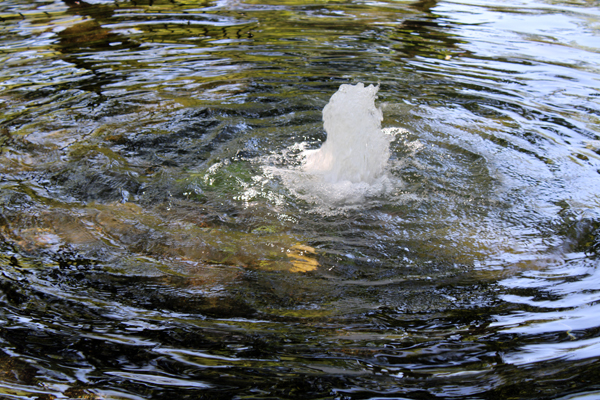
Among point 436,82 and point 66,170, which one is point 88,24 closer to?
point 66,170

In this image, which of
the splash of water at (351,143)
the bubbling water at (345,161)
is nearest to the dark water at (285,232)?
the bubbling water at (345,161)

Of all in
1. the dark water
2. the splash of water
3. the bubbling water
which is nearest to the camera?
the dark water

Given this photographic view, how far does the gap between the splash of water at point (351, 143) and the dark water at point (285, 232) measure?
23cm

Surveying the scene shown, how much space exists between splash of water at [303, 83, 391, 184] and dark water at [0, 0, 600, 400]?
0.23 metres

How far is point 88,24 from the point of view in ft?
27.0

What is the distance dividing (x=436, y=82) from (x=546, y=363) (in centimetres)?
441

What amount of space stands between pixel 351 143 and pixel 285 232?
121 centimetres

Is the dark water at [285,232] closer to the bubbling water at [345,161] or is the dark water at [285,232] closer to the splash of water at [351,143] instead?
the bubbling water at [345,161]

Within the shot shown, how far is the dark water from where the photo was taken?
7.15ft

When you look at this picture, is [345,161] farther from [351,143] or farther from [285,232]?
[285,232]

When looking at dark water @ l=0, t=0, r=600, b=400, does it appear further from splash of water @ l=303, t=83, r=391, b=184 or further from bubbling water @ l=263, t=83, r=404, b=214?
splash of water @ l=303, t=83, r=391, b=184

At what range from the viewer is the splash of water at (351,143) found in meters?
4.02

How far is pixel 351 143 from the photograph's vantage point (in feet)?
13.3

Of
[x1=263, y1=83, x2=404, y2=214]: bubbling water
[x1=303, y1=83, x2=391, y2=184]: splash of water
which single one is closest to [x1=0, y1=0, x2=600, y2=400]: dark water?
[x1=263, y1=83, x2=404, y2=214]: bubbling water
